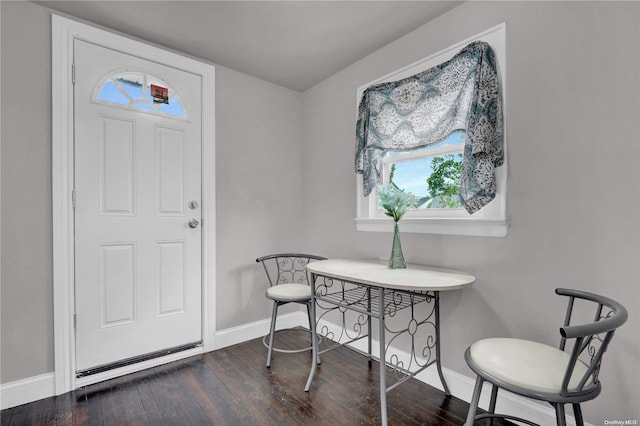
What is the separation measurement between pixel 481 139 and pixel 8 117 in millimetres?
2692

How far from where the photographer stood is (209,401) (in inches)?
73.7

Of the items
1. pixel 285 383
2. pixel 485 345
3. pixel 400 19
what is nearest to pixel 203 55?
pixel 400 19

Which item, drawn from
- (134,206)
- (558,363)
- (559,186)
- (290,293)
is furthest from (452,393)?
(134,206)

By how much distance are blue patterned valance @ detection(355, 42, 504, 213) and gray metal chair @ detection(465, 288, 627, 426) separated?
714 mm

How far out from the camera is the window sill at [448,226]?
1.75 meters

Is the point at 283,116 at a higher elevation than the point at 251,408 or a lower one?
higher

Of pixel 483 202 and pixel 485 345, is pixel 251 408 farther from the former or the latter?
pixel 483 202

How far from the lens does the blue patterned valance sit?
1.71 metres

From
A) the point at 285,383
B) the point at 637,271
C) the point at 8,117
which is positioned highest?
the point at 8,117

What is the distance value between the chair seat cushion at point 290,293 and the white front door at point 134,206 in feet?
2.19

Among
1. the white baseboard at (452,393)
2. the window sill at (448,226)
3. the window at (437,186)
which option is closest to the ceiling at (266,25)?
the window at (437,186)

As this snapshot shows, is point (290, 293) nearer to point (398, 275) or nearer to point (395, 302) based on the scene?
point (395, 302)

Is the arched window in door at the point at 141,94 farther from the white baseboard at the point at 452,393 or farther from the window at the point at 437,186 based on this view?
the white baseboard at the point at 452,393

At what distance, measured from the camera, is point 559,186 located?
5.03 ft
